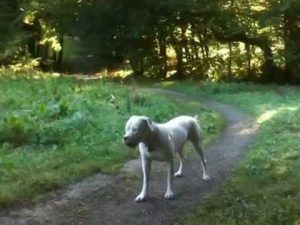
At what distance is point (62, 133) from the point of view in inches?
449

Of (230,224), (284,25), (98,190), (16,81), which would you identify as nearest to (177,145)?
(98,190)

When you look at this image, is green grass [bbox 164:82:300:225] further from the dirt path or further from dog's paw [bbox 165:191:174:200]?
dog's paw [bbox 165:191:174:200]

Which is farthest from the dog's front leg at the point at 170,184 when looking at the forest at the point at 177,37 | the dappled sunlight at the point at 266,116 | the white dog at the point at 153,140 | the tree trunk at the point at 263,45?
the tree trunk at the point at 263,45

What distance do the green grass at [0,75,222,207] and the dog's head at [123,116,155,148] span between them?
1687 millimetres

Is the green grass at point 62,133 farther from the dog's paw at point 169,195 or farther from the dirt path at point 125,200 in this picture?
the dog's paw at point 169,195

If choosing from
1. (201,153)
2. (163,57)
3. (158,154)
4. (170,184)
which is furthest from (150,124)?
(163,57)

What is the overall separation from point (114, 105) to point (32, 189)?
770cm

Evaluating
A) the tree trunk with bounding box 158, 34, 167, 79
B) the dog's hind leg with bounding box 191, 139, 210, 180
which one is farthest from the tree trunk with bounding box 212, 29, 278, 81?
the dog's hind leg with bounding box 191, 139, 210, 180

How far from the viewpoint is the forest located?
91.7ft

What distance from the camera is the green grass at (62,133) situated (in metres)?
8.54

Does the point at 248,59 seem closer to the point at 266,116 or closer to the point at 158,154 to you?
the point at 266,116

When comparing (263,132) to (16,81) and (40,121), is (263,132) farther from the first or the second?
(16,81)

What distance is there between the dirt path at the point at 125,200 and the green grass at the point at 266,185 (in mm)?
317

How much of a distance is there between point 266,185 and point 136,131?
2111mm
